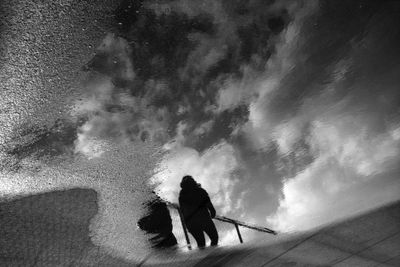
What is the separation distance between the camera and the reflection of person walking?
4.22 m

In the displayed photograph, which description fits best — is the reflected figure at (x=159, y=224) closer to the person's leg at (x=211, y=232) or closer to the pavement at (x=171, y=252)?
the pavement at (x=171, y=252)

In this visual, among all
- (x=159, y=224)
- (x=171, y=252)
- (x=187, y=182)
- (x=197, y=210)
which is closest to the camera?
(x=187, y=182)

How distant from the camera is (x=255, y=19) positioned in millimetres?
2920

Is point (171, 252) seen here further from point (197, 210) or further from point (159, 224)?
point (197, 210)

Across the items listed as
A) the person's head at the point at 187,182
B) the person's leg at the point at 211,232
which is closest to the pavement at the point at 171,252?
the person's leg at the point at 211,232

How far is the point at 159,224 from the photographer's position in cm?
452

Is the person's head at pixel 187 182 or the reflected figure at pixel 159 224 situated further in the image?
the reflected figure at pixel 159 224

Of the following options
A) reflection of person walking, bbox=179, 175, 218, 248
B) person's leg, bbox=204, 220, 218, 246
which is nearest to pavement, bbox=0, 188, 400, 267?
person's leg, bbox=204, 220, 218, 246

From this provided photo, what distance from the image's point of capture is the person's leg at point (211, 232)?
15.5ft

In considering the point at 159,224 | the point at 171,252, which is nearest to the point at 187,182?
the point at 159,224

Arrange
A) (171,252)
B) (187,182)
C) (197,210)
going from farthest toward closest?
1. (171,252)
2. (197,210)
3. (187,182)

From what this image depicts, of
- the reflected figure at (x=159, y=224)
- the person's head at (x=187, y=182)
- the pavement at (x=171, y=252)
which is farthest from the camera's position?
the reflected figure at (x=159, y=224)

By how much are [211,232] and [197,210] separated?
0.52 meters

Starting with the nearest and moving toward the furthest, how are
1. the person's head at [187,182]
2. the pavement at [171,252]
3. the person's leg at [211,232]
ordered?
the pavement at [171,252], the person's head at [187,182], the person's leg at [211,232]
